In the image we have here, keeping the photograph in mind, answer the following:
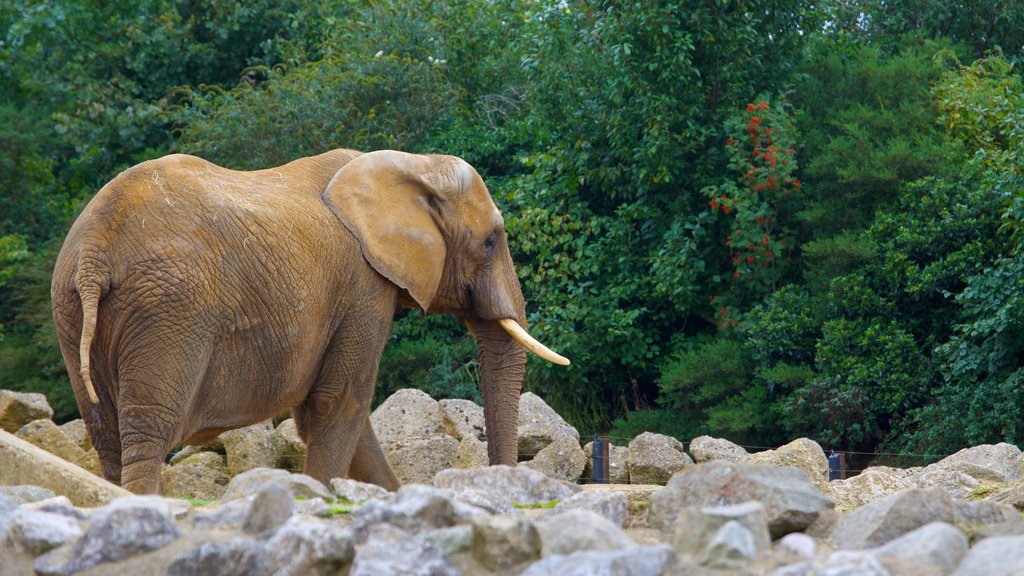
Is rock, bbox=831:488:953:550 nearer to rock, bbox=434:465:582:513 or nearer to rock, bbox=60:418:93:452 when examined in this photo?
rock, bbox=434:465:582:513

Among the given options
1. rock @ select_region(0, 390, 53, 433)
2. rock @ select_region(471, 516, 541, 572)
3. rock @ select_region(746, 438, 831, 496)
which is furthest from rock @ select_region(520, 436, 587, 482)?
rock @ select_region(471, 516, 541, 572)

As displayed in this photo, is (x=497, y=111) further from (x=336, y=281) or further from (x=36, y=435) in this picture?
(x=336, y=281)

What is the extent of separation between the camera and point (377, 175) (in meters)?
8.84

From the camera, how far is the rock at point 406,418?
1190 centimetres

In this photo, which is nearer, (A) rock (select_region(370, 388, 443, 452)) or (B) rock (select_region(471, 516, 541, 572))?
(B) rock (select_region(471, 516, 541, 572))

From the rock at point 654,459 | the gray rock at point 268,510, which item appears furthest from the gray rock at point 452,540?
the rock at point 654,459

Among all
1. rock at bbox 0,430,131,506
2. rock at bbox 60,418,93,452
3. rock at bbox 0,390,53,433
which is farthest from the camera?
rock at bbox 60,418,93,452

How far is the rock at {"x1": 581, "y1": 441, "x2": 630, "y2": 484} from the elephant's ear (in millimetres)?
2964

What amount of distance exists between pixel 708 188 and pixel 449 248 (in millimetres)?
6537

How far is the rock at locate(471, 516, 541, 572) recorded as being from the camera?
13.9 ft

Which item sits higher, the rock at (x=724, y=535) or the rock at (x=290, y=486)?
the rock at (x=290, y=486)

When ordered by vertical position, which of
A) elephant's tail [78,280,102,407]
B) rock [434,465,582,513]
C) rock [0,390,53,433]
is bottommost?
rock [434,465,582,513]

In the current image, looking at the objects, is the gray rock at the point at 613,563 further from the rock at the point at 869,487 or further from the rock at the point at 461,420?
the rock at the point at 461,420

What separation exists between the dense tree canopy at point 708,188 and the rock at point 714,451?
2.82 m
